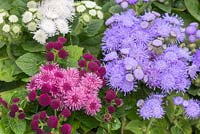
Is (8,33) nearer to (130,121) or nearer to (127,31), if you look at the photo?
(127,31)

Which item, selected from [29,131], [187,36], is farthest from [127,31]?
[29,131]

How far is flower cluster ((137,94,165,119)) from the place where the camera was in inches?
83.4

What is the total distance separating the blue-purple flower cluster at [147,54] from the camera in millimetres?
2172

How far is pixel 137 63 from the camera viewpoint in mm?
2158

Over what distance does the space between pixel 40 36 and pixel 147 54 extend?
49 centimetres

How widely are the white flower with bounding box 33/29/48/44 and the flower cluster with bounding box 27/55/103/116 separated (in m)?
0.21

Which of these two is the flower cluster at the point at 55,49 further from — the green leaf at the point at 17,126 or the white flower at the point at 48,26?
the green leaf at the point at 17,126

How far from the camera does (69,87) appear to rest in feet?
6.57

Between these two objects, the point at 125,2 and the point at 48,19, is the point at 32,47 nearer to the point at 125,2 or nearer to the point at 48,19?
the point at 48,19

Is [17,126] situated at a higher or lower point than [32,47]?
lower

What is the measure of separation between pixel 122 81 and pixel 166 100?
0.23m

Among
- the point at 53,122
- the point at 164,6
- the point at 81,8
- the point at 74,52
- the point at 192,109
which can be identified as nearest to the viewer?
the point at 53,122

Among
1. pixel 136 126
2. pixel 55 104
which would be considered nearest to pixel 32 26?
pixel 55 104

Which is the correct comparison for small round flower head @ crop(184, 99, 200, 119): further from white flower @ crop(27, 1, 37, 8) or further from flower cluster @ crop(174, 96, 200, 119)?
white flower @ crop(27, 1, 37, 8)
